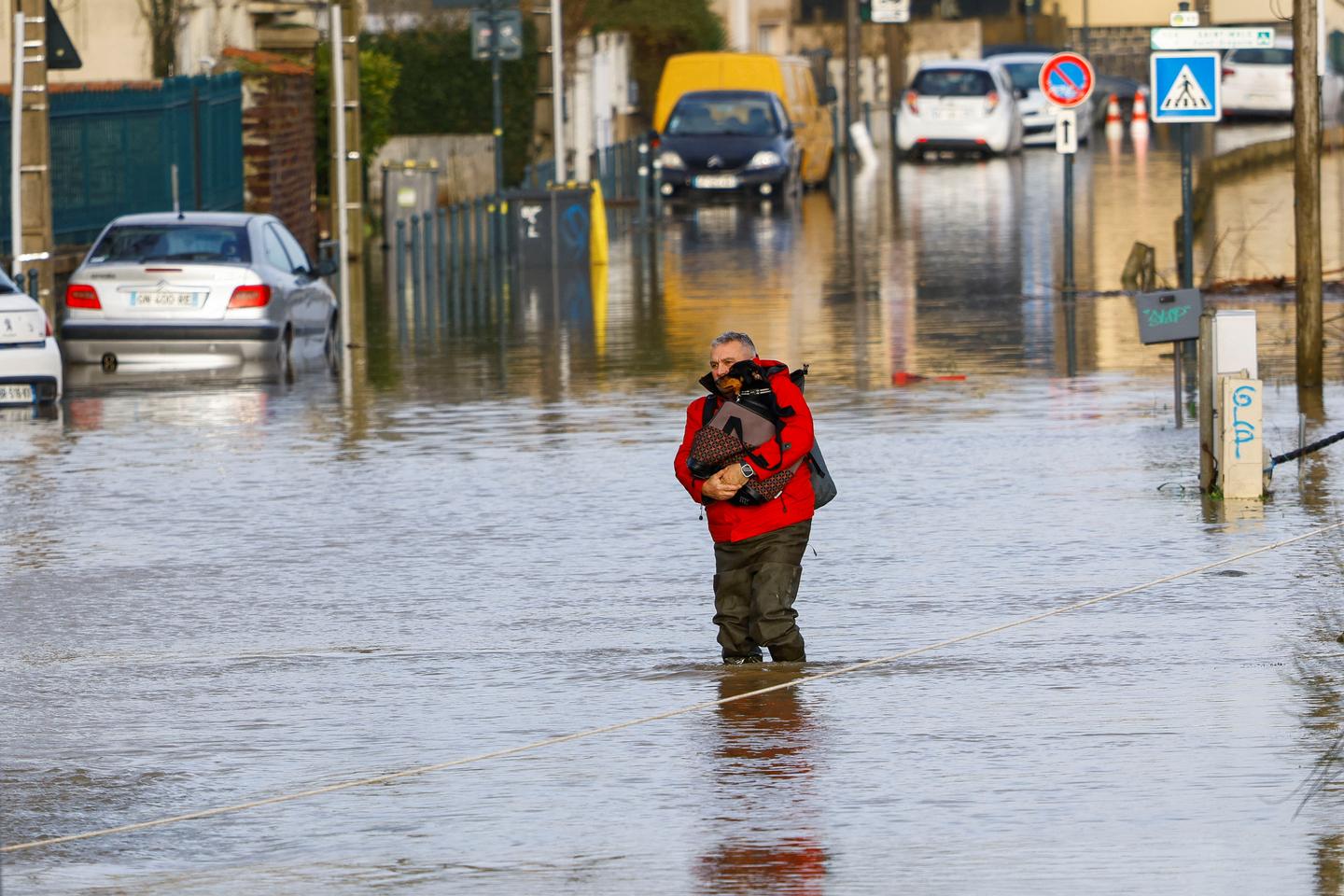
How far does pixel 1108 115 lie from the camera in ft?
219

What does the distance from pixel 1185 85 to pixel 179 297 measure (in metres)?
7.62

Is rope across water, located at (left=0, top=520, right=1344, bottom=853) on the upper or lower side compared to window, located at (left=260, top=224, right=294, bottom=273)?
lower

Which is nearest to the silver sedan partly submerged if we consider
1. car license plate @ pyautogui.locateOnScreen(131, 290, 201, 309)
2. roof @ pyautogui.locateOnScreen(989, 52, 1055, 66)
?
car license plate @ pyautogui.locateOnScreen(131, 290, 201, 309)

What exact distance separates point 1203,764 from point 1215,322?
639cm

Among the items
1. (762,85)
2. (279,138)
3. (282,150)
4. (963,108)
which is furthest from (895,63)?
(279,138)

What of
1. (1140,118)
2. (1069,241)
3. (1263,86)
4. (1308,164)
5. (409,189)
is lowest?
(1069,241)

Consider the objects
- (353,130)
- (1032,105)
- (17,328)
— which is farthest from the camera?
(1032,105)

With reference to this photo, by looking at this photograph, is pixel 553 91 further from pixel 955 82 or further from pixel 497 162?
pixel 955 82

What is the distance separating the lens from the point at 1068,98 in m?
27.2

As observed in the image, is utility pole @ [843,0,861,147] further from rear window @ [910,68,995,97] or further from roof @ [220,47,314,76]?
roof @ [220,47,314,76]

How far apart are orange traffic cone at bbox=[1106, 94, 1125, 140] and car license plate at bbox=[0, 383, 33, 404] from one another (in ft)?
155

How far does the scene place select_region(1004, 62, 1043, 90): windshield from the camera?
61.3m

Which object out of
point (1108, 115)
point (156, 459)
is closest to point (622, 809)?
point (156, 459)

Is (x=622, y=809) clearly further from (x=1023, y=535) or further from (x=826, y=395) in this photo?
(x=826, y=395)
